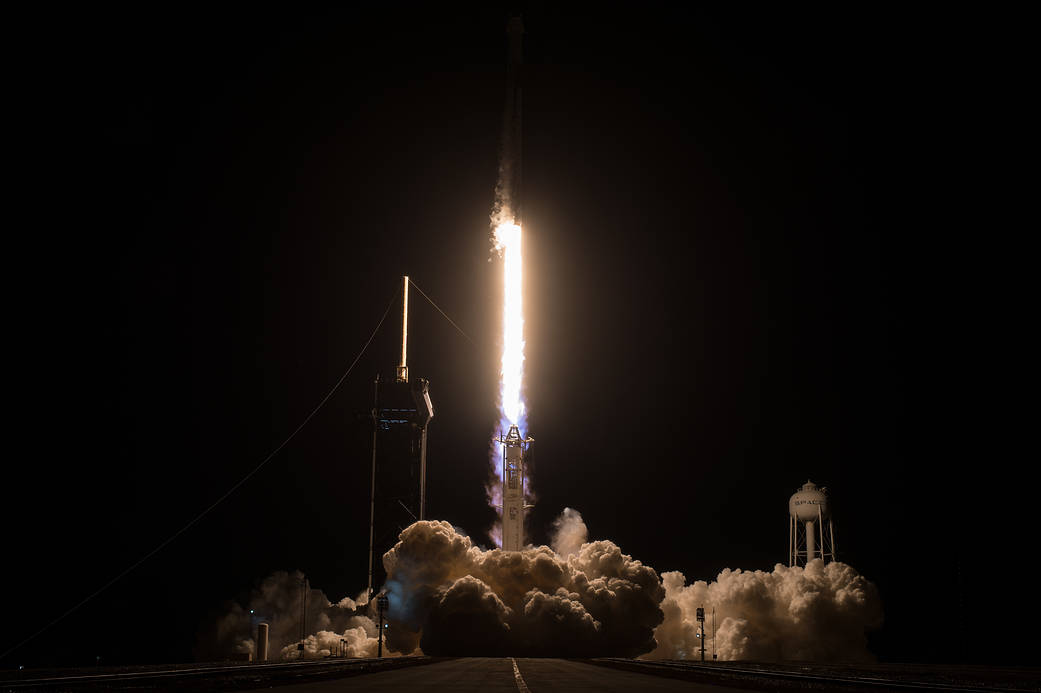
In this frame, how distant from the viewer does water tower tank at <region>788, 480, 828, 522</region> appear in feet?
325

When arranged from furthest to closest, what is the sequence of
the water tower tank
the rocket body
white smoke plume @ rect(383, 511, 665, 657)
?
the water tower tank
the rocket body
white smoke plume @ rect(383, 511, 665, 657)

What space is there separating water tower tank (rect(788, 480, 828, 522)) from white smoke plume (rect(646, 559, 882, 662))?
5.68 metres

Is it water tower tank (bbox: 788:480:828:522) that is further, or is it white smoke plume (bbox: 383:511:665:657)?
water tower tank (bbox: 788:480:828:522)

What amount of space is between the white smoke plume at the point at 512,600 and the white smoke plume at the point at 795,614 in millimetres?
6458

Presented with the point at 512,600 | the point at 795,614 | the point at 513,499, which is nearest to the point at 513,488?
the point at 513,499

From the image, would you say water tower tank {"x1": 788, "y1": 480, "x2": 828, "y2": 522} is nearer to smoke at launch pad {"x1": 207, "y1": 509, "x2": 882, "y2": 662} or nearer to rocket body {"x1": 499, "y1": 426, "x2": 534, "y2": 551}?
smoke at launch pad {"x1": 207, "y1": 509, "x2": 882, "y2": 662}

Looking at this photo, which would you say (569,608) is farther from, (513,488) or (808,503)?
(808,503)

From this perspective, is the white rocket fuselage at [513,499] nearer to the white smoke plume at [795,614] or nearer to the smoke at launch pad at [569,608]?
the smoke at launch pad at [569,608]

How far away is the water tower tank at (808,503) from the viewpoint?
98938mm

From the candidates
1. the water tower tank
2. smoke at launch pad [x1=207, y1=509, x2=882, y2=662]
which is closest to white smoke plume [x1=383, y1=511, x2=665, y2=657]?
smoke at launch pad [x1=207, y1=509, x2=882, y2=662]

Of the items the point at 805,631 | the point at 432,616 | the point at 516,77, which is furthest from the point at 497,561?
the point at 516,77

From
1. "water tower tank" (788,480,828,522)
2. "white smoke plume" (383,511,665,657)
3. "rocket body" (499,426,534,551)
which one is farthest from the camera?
"water tower tank" (788,480,828,522)

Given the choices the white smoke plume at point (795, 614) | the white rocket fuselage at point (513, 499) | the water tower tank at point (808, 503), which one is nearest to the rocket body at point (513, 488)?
the white rocket fuselage at point (513, 499)

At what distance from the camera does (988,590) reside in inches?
4003
